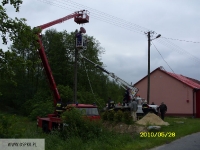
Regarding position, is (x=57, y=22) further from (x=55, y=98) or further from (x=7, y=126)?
(x=7, y=126)

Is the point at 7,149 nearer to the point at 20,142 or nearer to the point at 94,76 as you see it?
the point at 20,142

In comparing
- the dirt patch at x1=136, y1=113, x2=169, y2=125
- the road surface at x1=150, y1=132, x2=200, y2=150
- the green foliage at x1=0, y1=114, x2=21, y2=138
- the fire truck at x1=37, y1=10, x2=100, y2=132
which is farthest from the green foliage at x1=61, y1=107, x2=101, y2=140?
the dirt patch at x1=136, y1=113, x2=169, y2=125

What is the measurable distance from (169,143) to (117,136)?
7.10ft

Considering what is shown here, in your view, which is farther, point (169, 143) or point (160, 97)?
point (160, 97)

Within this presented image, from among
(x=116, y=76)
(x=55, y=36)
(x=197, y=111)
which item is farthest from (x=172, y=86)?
(x=55, y=36)

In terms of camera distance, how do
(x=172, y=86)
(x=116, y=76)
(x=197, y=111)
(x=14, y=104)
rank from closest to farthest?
(x=116, y=76) < (x=197, y=111) < (x=172, y=86) < (x=14, y=104)

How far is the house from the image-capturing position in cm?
3338

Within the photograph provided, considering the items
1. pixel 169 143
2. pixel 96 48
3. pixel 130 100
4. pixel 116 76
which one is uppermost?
pixel 96 48

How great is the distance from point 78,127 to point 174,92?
24742mm

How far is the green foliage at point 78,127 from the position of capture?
12.4 meters

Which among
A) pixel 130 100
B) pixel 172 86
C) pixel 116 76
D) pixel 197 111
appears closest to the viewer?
pixel 130 100

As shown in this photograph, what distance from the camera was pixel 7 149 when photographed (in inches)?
321

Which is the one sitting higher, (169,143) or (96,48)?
(96,48)

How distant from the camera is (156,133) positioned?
14.8m
